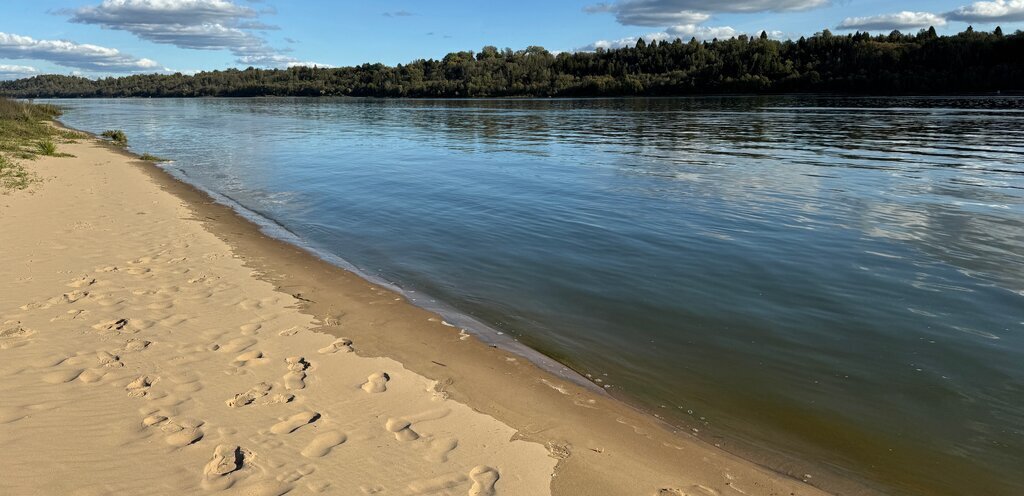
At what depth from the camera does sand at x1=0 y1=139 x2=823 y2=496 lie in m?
4.03

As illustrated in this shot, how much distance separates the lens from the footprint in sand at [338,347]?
20.5ft

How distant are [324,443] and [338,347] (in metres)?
2.09

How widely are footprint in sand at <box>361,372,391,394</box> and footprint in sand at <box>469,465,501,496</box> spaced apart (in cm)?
154

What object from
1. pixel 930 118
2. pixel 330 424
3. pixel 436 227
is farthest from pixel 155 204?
pixel 930 118

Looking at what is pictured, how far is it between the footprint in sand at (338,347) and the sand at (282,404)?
0.03m

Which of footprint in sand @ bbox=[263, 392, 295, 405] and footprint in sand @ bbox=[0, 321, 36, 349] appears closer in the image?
footprint in sand @ bbox=[263, 392, 295, 405]

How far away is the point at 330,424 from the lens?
468 cm

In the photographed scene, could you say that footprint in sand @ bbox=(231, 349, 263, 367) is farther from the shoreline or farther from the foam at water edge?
the foam at water edge

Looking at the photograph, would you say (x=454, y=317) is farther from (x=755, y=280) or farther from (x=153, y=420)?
(x=755, y=280)

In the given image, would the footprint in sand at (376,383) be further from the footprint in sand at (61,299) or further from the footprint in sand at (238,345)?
the footprint in sand at (61,299)

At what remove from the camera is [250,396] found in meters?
5.05

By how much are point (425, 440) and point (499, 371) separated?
68.2 inches

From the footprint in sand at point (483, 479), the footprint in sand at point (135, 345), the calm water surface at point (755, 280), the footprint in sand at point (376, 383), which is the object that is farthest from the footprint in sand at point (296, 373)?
the calm water surface at point (755, 280)

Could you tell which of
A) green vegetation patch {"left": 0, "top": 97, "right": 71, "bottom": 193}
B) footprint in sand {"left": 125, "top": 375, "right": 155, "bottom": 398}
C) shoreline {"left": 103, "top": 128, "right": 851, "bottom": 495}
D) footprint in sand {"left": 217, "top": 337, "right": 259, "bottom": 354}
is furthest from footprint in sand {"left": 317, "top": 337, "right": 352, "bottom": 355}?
green vegetation patch {"left": 0, "top": 97, "right": 71, "bottom": 193}
